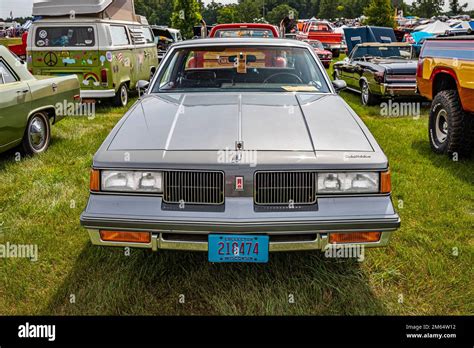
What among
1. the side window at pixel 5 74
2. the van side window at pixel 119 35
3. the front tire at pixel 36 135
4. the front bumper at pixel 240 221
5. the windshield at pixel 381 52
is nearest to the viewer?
the front bumper at pixel 240 221

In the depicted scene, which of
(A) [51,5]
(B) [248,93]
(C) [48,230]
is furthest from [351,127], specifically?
(A) [51,5]

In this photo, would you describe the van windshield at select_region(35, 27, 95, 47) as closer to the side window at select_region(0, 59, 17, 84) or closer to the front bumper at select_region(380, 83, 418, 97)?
the side window at select_region(0, 59, 17, 84)

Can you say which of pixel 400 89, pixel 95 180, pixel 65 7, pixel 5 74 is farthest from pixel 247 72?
pixel 65 7

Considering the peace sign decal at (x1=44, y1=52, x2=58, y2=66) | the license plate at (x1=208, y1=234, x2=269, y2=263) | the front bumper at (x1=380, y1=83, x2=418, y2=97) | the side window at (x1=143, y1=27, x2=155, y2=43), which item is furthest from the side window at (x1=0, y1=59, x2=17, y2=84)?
the side window at (x1=143, y1=27, x2=155, y2=43)

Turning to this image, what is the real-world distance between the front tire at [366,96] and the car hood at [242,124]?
6.34m

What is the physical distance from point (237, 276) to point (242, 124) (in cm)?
102

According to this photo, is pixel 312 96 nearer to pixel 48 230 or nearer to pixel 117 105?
pixel 48 230

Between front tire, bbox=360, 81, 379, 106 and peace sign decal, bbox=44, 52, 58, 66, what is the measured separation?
6.32m

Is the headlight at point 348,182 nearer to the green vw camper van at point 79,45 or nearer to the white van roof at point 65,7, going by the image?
the green vw camper van at point 79,45

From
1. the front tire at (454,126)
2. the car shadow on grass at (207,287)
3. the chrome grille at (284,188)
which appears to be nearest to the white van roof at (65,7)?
the front tire at (454,126)

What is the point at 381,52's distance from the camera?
35.9 ft

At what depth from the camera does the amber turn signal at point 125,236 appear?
8.66 ft
